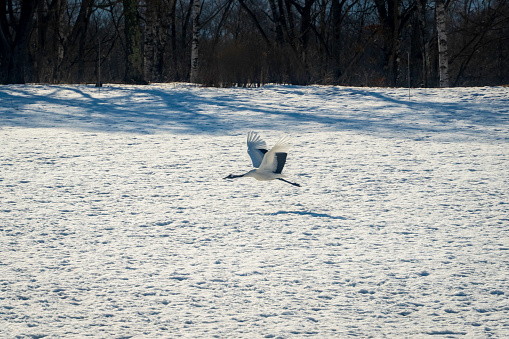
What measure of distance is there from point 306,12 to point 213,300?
22109 mm

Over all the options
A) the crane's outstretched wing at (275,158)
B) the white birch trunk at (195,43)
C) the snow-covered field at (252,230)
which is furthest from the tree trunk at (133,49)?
the crane's outstretched wing at (275,158)

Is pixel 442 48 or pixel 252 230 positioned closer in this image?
pixel 252 230

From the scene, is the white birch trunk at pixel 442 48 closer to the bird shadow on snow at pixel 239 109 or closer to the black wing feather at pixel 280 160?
the bird shadow on snow at pixel 239 109

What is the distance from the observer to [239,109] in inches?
420

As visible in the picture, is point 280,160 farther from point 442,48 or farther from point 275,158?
point 442,48

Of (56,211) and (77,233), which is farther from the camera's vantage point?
(56,211)

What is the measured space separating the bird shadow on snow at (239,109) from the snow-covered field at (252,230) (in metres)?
0.11

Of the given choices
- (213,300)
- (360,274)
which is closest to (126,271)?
(213,300)

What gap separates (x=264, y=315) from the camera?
9.91ft

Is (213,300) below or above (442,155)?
below

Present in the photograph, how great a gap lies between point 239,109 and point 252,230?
6.41 metres

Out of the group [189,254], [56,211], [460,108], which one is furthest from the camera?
[460,108]

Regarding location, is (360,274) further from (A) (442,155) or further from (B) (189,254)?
(A) (442,155)

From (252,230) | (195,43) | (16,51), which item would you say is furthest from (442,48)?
(252,230)
